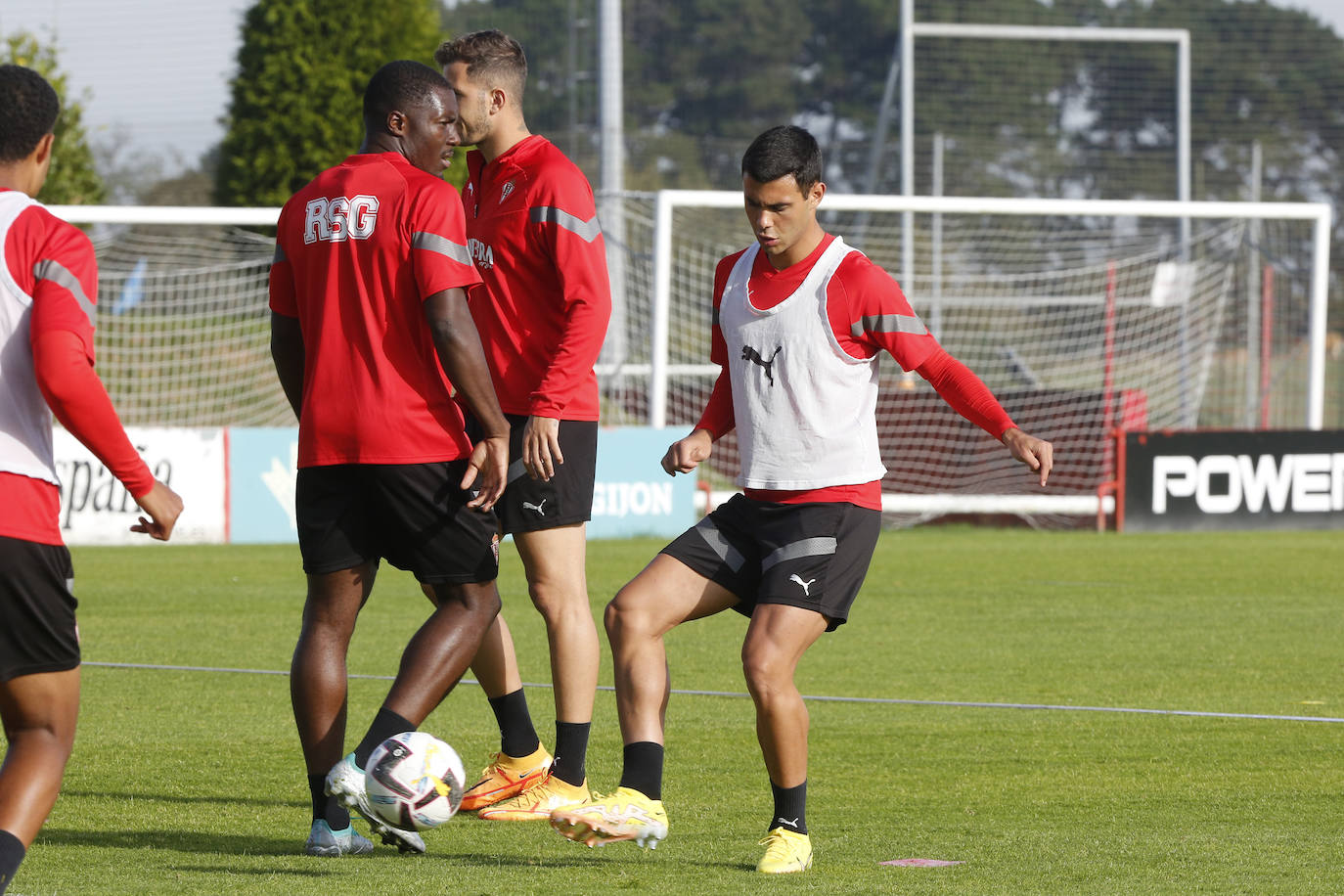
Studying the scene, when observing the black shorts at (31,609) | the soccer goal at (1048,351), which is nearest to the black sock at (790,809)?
the black shorts at (31,609)

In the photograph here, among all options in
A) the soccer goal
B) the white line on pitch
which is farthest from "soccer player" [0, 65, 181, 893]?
the soccer goal

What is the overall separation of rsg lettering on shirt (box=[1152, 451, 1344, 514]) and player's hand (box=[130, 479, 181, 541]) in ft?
48.3

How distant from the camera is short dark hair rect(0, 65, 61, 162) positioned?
3635 mm

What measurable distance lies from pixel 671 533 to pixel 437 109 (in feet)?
38.3

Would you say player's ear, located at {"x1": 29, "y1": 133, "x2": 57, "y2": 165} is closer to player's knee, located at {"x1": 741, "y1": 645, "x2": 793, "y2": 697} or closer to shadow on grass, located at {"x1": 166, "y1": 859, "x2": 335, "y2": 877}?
shadow on grass, located at {"x1": 166, "y1": 859, "x2": 335, "y2": 877}

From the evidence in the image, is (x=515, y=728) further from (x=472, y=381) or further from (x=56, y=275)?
(x=56, y=275)

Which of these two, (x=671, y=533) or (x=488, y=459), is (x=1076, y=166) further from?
(x=488, y=459)

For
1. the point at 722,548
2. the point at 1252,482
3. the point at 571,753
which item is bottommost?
the point at 1252,482

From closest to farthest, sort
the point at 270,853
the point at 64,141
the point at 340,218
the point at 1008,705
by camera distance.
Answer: the point at 340,218 < the point at 270,853 < the point at 1008,705 < the point at 64,141

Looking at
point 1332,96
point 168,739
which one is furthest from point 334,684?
point 1332,96

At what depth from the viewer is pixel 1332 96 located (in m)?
53.7

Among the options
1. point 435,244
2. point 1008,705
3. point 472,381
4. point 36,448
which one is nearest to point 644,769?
point 472,381

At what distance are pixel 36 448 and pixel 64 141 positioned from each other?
60.9 feet

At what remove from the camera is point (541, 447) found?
16.2 ft
